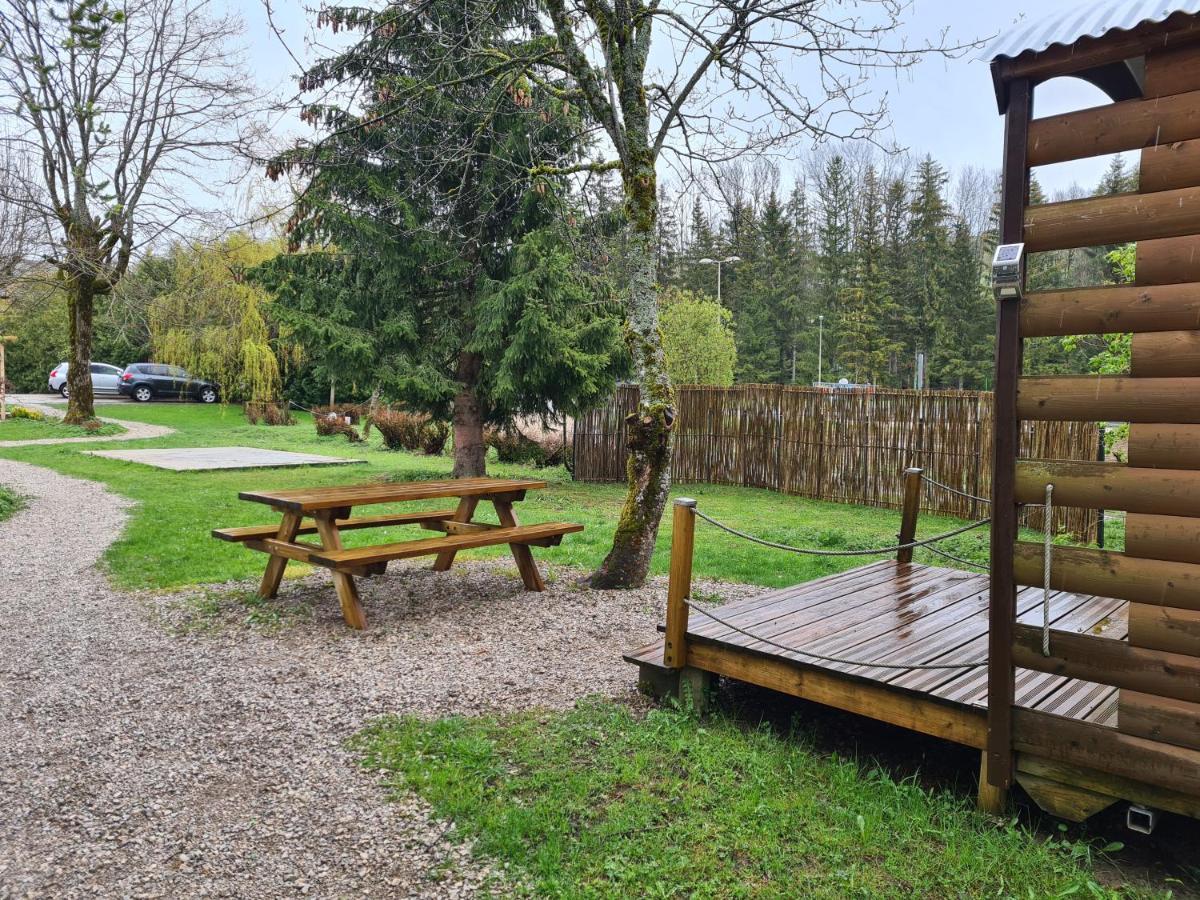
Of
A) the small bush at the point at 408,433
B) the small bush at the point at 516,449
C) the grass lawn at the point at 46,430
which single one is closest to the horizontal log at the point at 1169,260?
the small bush at the point at 516,449


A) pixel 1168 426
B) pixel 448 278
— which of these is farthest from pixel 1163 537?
pixel 448 278

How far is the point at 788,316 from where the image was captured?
48438mm

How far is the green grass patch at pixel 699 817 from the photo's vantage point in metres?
2.60

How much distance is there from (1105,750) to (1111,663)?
0.98ft

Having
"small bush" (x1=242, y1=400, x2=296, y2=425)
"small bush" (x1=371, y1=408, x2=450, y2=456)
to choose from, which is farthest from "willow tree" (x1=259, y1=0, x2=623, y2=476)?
"small bush" (x1=242, y1=400, x2=296, y2=425)

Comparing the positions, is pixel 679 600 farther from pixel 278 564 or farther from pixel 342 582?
pixel 278 564

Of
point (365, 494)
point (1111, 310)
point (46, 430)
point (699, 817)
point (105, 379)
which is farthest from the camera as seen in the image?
point (105, 379)

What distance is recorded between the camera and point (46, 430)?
20438 mm

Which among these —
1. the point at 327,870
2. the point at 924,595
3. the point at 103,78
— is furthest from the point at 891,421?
the point at 103,78

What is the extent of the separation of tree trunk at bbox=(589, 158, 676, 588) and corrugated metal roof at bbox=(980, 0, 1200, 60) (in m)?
3.52

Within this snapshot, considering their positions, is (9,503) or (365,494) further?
(9,503)

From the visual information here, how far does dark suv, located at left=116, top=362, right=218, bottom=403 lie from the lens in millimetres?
31266

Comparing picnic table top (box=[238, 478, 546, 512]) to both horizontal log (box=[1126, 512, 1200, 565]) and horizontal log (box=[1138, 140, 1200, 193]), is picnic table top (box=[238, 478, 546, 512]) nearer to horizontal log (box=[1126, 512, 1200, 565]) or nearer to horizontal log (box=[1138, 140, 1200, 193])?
horizontal log (box=[1126, 512, 1200, 565])

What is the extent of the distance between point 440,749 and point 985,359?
4278 cm
